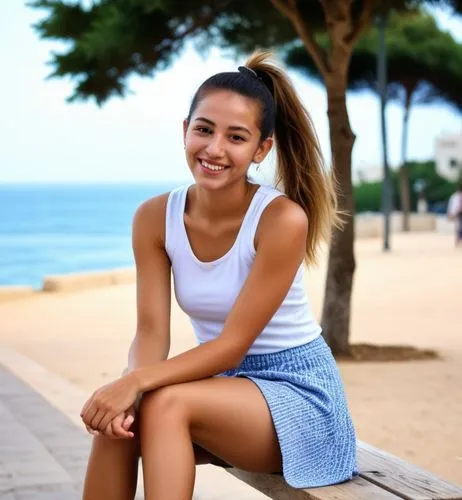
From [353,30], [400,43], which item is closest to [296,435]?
[353,30]

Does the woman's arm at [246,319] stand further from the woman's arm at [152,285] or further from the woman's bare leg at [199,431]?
the woman's arm at [152,285]

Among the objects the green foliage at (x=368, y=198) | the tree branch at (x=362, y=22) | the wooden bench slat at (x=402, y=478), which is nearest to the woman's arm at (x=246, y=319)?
the wooden bench slat at (x=402, y=478)

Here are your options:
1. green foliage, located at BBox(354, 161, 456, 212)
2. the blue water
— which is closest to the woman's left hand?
the blue water

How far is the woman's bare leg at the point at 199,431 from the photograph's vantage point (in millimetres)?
2641

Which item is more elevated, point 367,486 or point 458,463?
point 367,486

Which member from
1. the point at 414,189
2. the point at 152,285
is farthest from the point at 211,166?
the point at 414,189

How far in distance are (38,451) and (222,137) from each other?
244 cm

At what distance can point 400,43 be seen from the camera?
29.7 m

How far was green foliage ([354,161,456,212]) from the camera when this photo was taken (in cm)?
4197

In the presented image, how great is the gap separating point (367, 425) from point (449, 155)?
223 ft

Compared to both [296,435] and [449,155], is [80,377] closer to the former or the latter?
[296,435]

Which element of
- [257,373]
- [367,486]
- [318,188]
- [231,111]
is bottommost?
[367,486]

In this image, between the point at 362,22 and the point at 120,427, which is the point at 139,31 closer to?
the point at 362,22

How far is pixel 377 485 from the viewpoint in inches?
112
